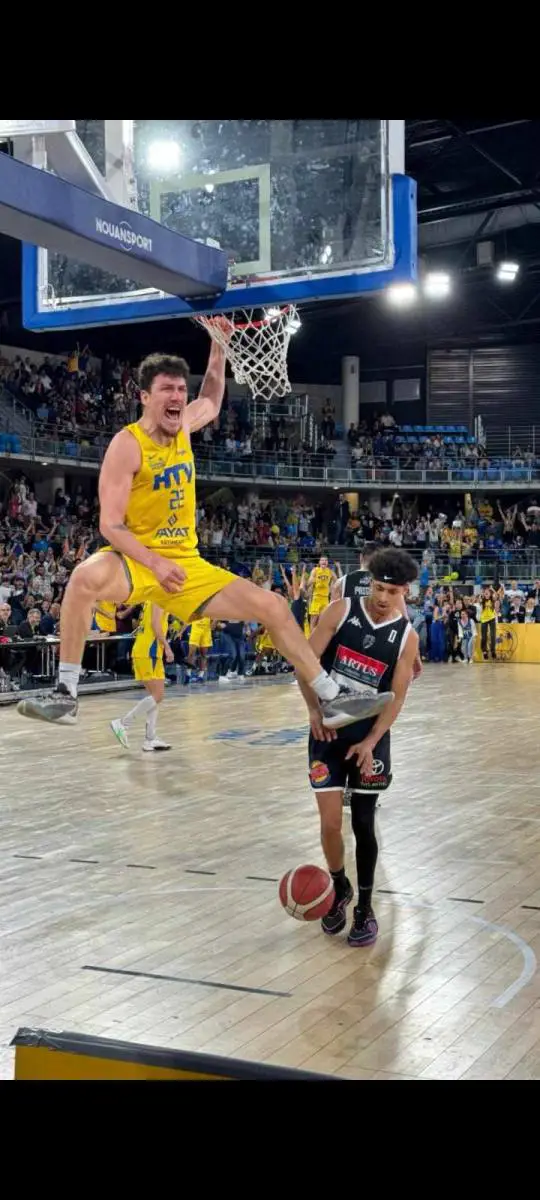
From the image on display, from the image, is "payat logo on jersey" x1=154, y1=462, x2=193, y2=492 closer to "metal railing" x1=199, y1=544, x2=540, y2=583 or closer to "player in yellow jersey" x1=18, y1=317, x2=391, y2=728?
"player in yellow jersey" x1=18, y1=317, x2=391, y2=728

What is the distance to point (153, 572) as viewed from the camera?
16.6 ft

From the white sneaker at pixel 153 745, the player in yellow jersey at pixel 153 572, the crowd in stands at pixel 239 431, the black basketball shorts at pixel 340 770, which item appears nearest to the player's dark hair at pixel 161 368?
the player in yellow jersey at pixel 153 572

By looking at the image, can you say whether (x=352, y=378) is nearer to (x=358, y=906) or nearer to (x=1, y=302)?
(x=1, y=302)

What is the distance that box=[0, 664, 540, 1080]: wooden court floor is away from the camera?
4.88 metres

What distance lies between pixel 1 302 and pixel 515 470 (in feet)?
53.8

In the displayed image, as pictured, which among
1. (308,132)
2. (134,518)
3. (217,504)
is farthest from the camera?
(217,504)

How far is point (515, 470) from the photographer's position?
3603 centimetres

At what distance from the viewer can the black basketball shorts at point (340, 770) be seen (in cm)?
599

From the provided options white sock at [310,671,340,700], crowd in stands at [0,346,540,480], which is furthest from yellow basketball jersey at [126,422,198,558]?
crowd in stands at [0,346,540,480]

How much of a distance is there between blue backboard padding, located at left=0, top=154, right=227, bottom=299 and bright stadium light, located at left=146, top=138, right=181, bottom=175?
0.48 meters

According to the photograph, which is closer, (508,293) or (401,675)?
(401,675)
